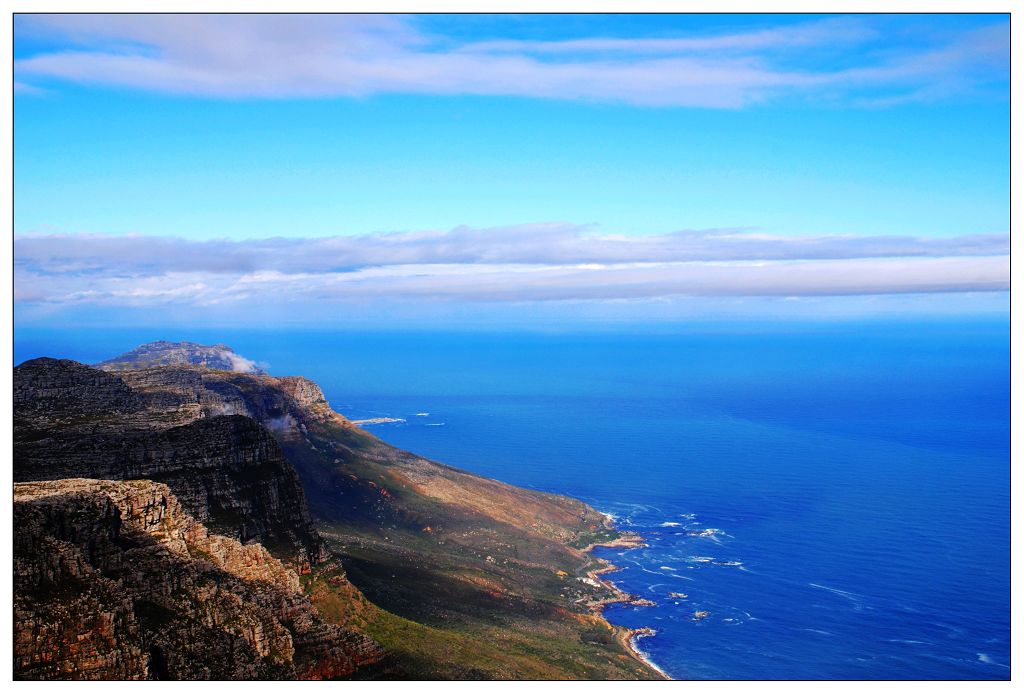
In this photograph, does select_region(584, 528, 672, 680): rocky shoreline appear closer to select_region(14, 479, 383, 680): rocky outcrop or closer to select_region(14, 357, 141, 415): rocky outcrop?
select_region(14, 479, 383, 680): rocky outcrop

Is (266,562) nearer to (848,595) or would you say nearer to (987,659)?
(987,659)

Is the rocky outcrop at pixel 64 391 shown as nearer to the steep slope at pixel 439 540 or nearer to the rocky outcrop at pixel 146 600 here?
the steep slope at pixel 439 540

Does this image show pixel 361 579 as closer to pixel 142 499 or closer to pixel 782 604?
pixel 142 499

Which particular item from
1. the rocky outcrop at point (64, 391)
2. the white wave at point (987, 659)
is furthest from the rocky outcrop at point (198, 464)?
the white wave at point (987, 659)

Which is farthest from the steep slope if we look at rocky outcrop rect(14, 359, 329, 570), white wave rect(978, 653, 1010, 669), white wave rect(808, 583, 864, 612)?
white wave rect(978, 653, 1010, 669)

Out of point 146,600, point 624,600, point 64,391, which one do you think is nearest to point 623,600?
point 624,600

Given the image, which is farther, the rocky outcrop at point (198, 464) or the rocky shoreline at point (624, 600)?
the rocky shoreline at point (624, 600)
